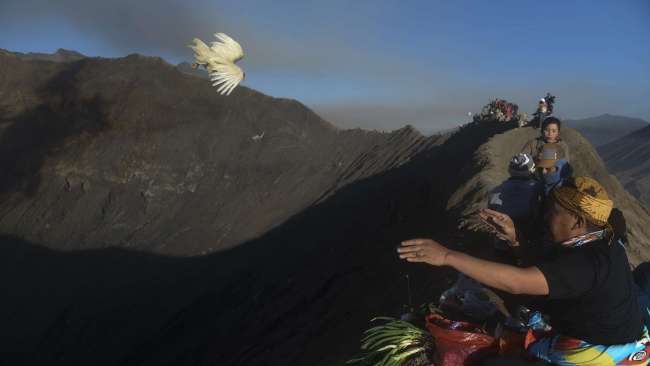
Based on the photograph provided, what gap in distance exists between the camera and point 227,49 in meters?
5.04

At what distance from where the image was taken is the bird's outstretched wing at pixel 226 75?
488 centimetres

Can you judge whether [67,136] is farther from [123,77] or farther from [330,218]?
[330,218]

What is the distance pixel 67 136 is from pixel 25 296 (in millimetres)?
13722

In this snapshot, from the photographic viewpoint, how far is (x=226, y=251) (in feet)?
74.4

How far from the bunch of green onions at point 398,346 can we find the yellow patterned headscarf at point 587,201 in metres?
1.34

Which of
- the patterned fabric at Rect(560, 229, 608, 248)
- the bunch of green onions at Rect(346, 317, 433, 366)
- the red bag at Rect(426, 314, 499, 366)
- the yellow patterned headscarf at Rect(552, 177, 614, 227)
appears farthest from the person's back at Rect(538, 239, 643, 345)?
the bunch of green onions at Rect(346, 317, 433, 366)

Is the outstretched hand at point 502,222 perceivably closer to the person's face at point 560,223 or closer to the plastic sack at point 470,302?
the plastic sack at point 470,302

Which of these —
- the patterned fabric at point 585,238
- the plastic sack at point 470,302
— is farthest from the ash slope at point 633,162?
the patterned fabric at point 585,238

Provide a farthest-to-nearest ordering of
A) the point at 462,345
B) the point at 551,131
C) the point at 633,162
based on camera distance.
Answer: the point at 633,162
the point at 551,131
the point at 462,345

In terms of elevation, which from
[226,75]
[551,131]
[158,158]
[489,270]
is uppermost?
[158,158]

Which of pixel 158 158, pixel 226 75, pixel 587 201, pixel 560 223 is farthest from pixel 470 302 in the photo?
pixel 158 158

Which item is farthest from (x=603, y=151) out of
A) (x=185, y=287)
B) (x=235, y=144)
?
(x=185, y=287)

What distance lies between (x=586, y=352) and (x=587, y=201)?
32.2 inches

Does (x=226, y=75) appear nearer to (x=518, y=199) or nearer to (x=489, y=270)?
(x=518, y=199)
